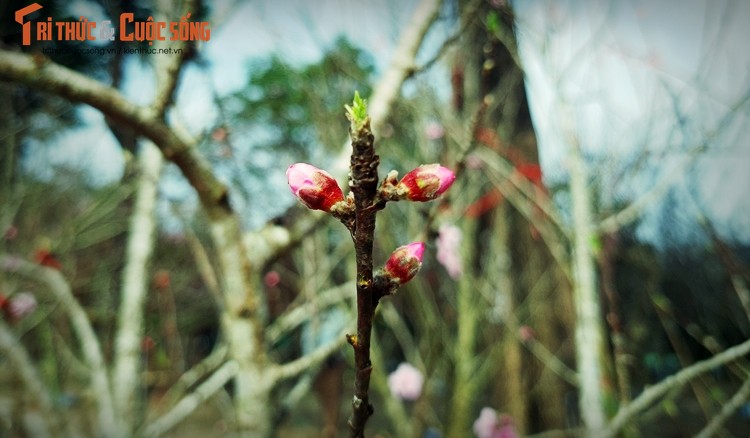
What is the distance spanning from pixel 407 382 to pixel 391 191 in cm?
315

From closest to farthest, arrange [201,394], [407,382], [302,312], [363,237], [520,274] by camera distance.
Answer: [363,237]
[201,394]
[302,312]
[407,382]
[520,274]

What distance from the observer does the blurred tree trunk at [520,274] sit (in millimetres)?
3512

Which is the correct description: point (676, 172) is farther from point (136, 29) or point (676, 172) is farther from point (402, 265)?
point (136, 29)

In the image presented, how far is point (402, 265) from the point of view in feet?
1.74

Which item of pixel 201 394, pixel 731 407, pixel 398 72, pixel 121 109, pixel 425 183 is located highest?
pixel 398 72

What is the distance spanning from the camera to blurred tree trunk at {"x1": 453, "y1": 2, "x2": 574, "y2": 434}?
351 cm

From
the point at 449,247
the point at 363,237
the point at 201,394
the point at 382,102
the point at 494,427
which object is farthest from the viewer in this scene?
the point at 494,427

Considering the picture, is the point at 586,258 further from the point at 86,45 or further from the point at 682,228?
the point at 682,228

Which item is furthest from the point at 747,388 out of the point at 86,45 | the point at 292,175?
the point at 86,45

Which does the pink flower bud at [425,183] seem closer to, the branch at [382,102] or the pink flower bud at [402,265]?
the pink flower bud at [402,265]

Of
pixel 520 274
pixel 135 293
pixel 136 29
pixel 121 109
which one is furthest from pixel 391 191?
pixel 520 274

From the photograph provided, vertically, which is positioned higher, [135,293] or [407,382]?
[135,293]

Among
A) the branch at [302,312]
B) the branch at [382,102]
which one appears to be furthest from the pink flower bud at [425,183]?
the branch at [302,312]

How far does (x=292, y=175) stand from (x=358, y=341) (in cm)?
21
